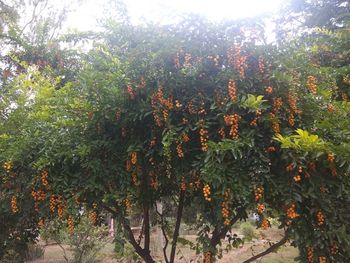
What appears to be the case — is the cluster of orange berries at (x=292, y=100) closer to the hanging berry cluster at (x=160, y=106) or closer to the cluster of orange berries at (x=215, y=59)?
the cluster of orange berries at (x=215, y=59)

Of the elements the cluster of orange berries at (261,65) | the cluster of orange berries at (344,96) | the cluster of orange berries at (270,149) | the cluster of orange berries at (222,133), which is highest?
the cluster of orange berries at (344,96)

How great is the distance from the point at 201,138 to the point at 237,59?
631mm

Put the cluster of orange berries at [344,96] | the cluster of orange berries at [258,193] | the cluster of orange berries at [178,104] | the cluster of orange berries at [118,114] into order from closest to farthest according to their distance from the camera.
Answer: the cluster of orange berries at [258,193], the cluster of orange berries at [178,104], the cluster of orange berries at [118,114], the cluster of orange berries at [344,96]

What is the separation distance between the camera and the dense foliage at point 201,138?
102 inches

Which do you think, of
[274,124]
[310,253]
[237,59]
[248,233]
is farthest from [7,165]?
[248,233]

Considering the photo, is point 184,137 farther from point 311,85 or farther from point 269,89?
point 311,85

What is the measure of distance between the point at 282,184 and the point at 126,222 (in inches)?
55.7

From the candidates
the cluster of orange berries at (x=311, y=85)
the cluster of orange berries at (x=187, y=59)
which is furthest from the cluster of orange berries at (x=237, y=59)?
the cluster of orange berries at (x=311, y=85)

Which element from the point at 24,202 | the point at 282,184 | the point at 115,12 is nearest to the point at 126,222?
the point at 24,202

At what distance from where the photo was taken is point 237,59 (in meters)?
2.81

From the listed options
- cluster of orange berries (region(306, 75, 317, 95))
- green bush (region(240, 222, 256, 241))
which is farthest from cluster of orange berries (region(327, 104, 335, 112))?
green bush (region(240, 222, 256, 241))

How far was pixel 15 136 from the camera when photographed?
11.7ft

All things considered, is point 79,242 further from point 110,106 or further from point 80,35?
point 110,106

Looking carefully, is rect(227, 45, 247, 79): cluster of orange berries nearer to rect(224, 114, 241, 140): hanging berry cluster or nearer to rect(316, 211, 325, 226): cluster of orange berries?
rect(224, 114, 241, 140): hanging berry cluster
